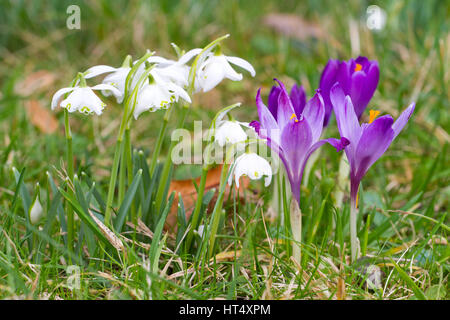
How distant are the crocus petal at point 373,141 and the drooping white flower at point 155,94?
441 mm

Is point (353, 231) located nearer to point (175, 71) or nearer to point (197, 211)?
point (197, 211)

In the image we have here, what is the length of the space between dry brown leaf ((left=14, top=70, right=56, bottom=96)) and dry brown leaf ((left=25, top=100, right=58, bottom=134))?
20 centimetres

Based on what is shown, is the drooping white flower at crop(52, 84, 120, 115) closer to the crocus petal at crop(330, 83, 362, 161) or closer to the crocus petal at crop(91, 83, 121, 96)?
the crocus petal at crop(91, 83, 121, 96)

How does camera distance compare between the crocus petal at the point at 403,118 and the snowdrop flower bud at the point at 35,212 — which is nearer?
the crocus petal at the point at 403,118

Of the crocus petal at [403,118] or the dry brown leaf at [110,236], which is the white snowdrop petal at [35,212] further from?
the crocus petal at [403,118]

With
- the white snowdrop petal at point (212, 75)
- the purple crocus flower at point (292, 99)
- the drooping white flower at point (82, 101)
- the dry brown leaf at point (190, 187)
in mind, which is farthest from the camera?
the dry brown leaf at point (190, 187)

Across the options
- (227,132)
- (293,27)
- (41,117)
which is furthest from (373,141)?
(293,27)

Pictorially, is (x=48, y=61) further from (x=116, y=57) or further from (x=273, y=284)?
(x=273, y=284)

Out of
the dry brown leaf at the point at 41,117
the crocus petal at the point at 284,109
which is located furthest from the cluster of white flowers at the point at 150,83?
the dry brown leaf at the point at 41,117

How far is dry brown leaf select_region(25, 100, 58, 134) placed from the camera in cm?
266

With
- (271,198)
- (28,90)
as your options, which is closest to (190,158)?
(271,198)

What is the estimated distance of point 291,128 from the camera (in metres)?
1.24

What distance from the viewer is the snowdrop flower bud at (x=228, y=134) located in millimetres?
1313

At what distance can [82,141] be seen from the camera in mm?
2529
